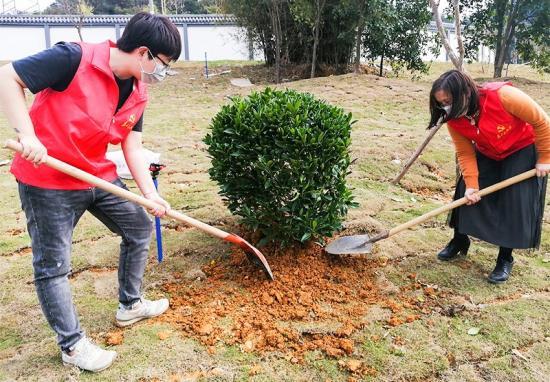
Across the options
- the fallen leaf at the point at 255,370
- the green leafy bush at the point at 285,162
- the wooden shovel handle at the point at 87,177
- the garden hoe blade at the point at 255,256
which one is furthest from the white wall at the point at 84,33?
the fallen leaf at the point at 255,370

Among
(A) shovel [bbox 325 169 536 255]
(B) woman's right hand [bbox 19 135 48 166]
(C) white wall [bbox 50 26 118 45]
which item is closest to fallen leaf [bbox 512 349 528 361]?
(A) shovel [bbox 325 169 536 255]

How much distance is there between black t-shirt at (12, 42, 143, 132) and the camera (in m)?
2.29

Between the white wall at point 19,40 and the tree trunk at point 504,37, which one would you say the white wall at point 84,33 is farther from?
the tree trunk at point 504,37

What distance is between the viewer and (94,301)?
361 cm

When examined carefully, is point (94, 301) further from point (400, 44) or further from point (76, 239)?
point (400, 44)

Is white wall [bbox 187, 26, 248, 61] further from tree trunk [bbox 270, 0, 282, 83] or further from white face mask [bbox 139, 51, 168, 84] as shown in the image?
white face mask [bbox 139, 51, 168, 84]

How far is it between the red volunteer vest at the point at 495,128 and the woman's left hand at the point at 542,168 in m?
0.19

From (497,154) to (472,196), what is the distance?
36 centimetres

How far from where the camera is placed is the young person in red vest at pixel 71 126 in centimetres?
235

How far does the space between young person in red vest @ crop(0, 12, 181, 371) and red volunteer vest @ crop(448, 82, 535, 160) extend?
2.09 metres

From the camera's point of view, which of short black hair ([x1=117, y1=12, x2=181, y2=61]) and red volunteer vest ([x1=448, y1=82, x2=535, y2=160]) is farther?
red volunteer vest ([x1=448, y1=82, x2=535, y2=160])

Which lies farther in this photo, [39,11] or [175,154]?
[39,11]

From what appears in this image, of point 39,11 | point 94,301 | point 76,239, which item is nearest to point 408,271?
point 94,301

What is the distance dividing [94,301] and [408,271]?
2381mm
